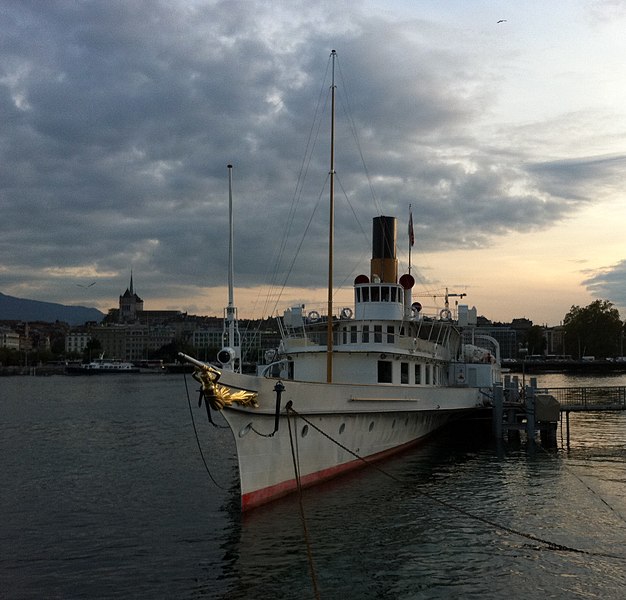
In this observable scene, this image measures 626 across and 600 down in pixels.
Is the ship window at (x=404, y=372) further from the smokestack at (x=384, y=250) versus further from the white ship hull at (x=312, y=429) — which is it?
the smokestack at (x=384, y=250)

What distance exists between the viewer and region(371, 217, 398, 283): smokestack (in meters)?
31.8

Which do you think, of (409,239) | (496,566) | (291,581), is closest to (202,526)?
(291,581)

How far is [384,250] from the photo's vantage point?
32.1 m

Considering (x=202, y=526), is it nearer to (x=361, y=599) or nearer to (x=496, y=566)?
(x=361, y=599)

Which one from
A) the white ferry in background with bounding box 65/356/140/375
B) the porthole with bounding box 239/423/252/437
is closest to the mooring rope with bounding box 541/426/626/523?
the porthole with bounding box 239/423/252/437

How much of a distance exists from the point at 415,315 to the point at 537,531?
14038mm

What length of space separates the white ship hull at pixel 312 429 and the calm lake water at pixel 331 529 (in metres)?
0.66

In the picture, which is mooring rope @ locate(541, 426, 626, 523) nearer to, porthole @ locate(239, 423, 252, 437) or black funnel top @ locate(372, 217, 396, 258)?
porthole @ locate(239, 423, 252, 437)

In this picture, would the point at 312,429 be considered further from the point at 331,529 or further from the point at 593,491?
the point at 593,491

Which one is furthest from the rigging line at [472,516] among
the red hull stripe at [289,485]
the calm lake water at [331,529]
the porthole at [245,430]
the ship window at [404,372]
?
the ship window at [404,372]

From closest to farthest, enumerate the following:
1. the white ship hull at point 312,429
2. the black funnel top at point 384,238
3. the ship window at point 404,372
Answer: the white ship hull at point 312,429 → the ship window at point 404,372 → the black funnel top at point 384,238

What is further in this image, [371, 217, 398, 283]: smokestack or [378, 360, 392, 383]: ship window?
[371, 217, 398, 283]: smokestack

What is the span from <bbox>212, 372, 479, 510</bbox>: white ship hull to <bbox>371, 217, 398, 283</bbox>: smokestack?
623 cm

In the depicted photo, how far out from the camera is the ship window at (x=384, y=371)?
90.0 ft
